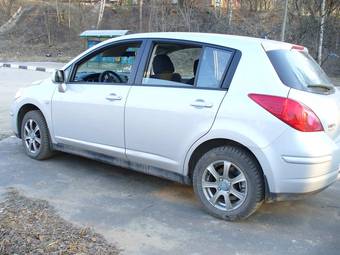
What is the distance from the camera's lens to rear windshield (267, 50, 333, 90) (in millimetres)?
3957

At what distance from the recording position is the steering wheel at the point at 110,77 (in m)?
5.00

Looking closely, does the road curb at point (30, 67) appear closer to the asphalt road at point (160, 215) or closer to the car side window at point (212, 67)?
the asphalt road at point (160, 215)

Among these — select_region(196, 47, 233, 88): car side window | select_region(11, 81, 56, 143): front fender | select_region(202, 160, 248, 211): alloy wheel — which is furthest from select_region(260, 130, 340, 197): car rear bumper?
select_region(11, 81, 56, 143): front fender

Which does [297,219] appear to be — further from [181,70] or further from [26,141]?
[26,141]

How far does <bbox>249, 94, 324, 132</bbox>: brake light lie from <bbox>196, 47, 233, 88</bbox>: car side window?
1.82 ft

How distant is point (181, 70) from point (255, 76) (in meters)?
1.14

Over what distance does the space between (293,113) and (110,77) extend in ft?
7.29

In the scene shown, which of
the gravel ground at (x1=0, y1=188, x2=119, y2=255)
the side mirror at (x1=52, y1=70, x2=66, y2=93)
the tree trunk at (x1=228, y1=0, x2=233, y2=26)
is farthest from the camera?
the tree trunk at (x1=228, y1=0, x2=233, y2=26)

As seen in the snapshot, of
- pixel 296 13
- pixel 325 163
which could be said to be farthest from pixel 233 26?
pixel 325 163

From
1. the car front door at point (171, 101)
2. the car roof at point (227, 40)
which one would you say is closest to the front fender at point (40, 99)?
the car front door at point (171, 101)

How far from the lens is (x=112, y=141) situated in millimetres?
4918

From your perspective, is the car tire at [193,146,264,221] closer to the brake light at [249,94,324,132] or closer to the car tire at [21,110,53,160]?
the brake light at [249,94,324,132]

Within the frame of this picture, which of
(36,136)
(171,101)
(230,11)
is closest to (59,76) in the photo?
(36,136)

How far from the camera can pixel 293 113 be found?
3.77m
